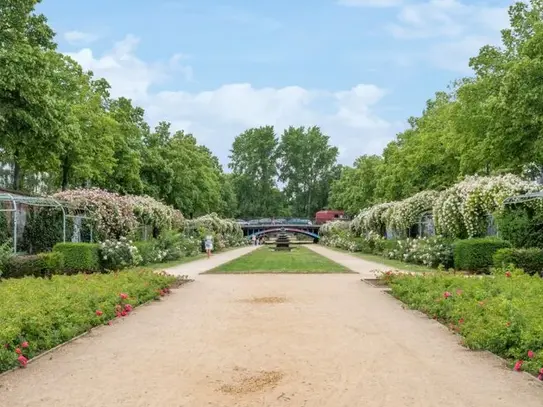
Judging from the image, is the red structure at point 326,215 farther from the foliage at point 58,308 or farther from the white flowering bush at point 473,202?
the foliage at point 58,308

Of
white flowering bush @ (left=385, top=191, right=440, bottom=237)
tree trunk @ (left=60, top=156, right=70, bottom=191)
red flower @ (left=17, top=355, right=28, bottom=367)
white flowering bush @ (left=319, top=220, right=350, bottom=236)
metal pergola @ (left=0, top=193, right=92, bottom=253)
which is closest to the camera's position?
red flower @ (left=17, top=355, right=28, bottom=367)

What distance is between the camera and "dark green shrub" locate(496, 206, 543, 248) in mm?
19861

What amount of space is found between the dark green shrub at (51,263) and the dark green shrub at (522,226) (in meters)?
13.7

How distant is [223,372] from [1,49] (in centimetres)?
1498

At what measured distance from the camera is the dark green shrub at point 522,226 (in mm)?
19861

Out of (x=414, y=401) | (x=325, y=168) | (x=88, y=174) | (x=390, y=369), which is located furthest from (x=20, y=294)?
(x=325, y=168)

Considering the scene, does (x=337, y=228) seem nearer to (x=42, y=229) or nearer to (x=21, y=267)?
(x=42, y=229)

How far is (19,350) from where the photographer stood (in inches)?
265

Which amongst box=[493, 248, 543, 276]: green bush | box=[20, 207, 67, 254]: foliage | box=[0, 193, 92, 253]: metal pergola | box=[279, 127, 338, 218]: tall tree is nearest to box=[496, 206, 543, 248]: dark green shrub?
box=[493, 248, 543, 276]: green bush

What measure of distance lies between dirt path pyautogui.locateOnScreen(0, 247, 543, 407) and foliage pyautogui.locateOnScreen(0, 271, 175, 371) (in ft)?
0.81

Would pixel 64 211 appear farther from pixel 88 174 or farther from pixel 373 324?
pixel 373 324

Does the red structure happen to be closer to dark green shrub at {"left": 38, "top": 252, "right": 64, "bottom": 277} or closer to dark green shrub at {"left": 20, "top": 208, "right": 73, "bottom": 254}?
dark green shrub at {"left": 20, "top": 208, "right": 73, "bottom": 254}

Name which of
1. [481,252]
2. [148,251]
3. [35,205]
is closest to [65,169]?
[148,251]

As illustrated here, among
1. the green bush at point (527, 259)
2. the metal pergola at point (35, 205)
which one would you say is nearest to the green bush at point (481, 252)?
the green bush at point (527, 259)
